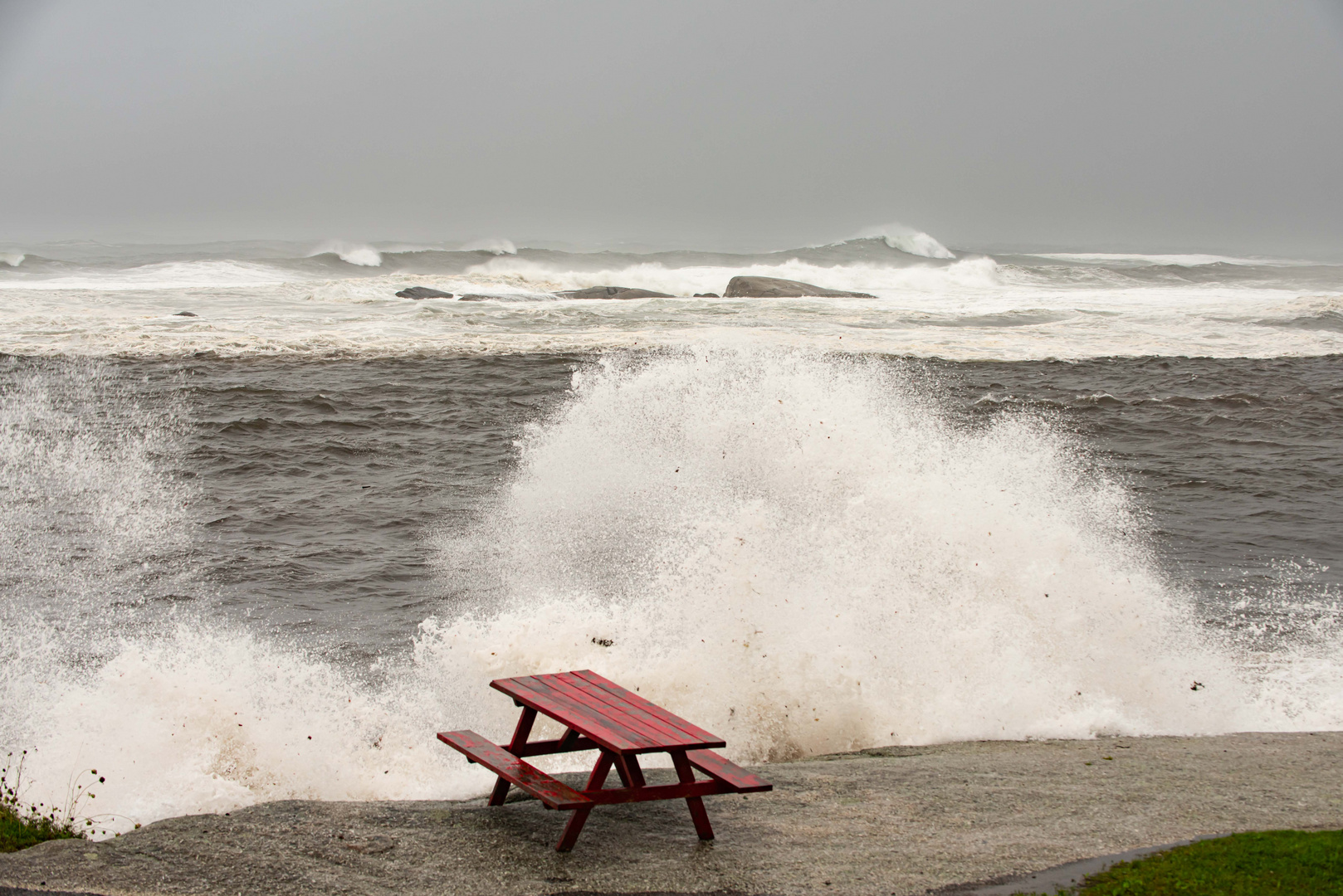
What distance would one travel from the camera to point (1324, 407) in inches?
775

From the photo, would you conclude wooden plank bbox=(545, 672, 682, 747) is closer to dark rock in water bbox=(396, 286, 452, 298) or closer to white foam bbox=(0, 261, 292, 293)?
dark rock in water bbox=(396, 286, 452, 298)

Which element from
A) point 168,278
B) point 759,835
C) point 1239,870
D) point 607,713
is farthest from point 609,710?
point 168,278

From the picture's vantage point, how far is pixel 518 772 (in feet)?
16.5

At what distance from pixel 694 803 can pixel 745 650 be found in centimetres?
280

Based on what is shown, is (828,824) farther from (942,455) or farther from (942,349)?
(942,349)

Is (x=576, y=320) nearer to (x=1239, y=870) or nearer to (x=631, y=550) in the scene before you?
(x=631, y=550)

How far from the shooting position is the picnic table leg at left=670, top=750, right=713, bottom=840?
4.88 meters

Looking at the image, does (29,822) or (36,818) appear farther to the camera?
(36,818)

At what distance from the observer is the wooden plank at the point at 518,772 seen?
4727mm

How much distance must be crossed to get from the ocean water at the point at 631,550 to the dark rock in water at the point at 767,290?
15228mm

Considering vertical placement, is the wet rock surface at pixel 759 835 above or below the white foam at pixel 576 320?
below

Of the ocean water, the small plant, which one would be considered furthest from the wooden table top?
the small plant

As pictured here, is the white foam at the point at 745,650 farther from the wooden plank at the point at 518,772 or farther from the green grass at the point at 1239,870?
the green grass at the point at 1239,870

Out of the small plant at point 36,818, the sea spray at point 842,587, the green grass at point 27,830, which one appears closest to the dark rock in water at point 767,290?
the sea spray at point 842,587
